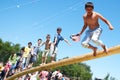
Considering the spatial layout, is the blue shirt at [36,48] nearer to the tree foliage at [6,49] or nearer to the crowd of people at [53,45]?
the crowd of people at [53,45]

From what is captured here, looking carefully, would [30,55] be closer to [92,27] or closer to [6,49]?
[92,27]

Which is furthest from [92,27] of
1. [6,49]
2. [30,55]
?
[6,49]

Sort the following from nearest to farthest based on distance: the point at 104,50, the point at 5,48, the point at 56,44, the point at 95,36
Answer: the point at 104,50
the point at 95,36
the point at 56,44
the point at 5,48

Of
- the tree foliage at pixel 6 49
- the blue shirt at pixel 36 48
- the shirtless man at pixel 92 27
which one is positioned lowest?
the shirtless man at pixel 92 27

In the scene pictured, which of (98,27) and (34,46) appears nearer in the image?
(98,27)

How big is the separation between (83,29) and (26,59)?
6849 millimetres

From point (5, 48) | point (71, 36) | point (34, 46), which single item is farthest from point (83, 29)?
point (5, 48)

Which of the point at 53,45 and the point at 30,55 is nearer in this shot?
the point at 53,45

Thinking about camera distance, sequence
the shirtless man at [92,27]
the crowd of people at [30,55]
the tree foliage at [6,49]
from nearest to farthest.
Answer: the shirtless man at [92,27] < the crowd of people at [30,55] < the tree foliage at [6,49]

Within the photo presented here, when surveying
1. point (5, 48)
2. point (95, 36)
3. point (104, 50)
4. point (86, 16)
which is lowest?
point (104, 50)

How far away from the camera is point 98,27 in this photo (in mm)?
7906

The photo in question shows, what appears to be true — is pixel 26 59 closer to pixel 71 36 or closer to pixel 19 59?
pixel 19 59

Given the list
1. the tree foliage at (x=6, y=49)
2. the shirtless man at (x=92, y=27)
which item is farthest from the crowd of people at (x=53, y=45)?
the tree foliage at (x=6, y=49)

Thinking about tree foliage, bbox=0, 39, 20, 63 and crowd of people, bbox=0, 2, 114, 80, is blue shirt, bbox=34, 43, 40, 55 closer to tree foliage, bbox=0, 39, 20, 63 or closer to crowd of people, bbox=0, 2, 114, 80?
crowd of people, bbox=0, 2, 114, 80
